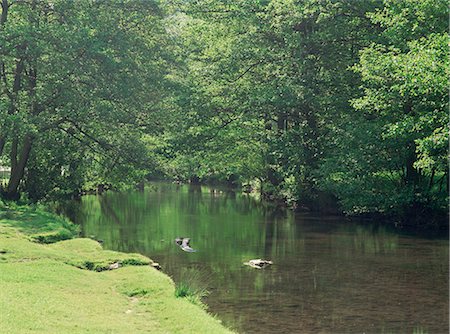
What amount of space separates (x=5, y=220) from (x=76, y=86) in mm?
11576

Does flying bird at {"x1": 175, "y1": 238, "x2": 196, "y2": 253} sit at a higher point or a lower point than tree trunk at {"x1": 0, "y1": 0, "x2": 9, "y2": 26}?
lower

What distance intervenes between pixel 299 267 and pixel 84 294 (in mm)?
10950

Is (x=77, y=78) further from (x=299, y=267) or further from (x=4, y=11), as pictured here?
(x=299, y=267)

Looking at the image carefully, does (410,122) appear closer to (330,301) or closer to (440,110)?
(440,110)

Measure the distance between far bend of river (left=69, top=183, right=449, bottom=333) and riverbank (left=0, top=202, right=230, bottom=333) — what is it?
1783 millimetres

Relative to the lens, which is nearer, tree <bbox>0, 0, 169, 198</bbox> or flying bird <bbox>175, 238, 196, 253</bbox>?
flying bird <bbox>175, 238, 196, 253</bbox>

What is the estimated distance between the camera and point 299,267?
24.4 m

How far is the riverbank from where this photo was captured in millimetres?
12737

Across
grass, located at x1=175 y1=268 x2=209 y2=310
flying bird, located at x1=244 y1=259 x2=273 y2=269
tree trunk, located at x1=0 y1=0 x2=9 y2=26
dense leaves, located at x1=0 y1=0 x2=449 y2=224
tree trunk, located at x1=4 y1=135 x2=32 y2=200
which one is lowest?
grass, located at x1=175 y1=268 x2=209 y2=310

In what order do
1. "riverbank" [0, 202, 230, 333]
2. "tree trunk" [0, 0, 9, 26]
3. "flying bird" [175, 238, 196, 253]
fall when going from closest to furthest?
"riverbank" [0, 202, 230, 333] → "flying bird" [175, 238, 196, 253] → "tree trunk" [0, 0, 9, 26]

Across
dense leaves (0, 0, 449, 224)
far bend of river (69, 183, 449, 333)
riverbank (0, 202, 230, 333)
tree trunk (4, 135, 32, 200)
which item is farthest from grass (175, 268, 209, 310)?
tree trunk (4, 135, 32, 200)

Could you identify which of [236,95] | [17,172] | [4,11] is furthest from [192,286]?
[236,95]

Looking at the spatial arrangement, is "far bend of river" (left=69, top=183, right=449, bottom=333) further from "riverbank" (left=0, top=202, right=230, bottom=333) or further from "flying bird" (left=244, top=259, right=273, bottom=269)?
"riverbank" (left=0, top=202, right=230, bottom=333)

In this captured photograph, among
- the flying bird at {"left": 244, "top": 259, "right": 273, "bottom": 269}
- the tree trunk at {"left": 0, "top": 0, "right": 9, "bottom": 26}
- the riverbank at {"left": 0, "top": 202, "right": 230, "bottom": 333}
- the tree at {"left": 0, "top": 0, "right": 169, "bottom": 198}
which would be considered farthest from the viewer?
the tree trunk at {"left": 0, "top": 0, "right": 9, "bottom": 26}
